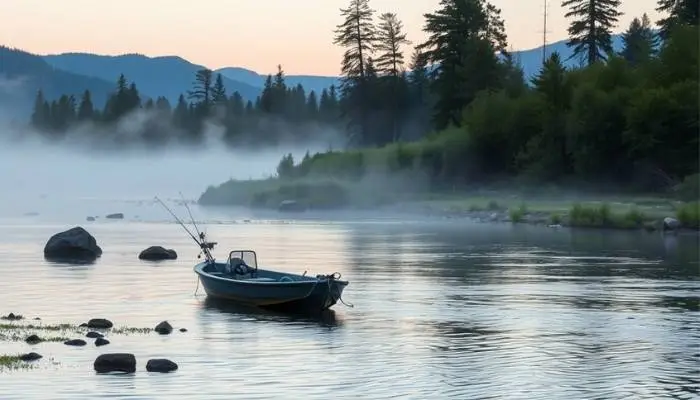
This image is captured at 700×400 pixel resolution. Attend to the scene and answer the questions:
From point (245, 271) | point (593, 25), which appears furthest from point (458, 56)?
point (245, 271)

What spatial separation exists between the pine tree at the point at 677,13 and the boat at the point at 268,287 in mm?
92679

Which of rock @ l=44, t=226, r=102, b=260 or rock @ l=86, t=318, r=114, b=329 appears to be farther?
rock @ l=44, t=226, r=102, b=260

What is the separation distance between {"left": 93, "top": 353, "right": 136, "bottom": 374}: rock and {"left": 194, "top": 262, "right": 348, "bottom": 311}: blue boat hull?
1337 cm

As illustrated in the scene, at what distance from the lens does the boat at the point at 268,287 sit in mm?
45750

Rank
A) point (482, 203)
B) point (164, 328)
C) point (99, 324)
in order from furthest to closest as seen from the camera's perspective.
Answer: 1. point (482, 203)
2. point (99, 324)
3. point (164, 328)

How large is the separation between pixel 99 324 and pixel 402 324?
9.58 metres

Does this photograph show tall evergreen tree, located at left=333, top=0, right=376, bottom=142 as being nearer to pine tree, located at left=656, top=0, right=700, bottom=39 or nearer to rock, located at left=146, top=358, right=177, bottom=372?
pine tree, located at left=656, top=0, right=700, bottom=39

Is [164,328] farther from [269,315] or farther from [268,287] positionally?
[268,287]

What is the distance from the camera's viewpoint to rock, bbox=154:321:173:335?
132 ft

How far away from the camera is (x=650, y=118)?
116m

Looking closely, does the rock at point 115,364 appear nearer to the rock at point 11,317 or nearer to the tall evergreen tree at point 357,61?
the rock at point 11,317

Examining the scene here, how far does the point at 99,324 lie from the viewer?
41438 millimetres

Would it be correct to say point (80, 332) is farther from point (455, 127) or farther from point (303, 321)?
point (455, 127)

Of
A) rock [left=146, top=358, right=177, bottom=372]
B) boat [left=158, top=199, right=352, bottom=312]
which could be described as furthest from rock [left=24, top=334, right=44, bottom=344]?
boat [left=158, top=199, right=352, bottom=312]
